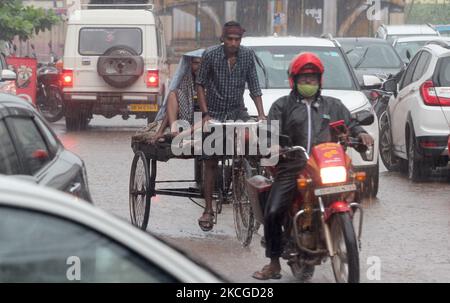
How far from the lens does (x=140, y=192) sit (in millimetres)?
10680

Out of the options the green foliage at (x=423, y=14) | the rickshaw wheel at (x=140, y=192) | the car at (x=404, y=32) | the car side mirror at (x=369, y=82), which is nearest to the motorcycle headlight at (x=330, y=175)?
the rickshaw wheel at (x=140, y=192)

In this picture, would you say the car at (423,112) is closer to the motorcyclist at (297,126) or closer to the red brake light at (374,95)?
the red brake light at (374,95)

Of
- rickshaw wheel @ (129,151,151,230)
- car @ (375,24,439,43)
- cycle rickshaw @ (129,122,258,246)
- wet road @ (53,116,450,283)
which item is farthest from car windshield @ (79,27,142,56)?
rickshaw wheel @ (129,151,151,230)

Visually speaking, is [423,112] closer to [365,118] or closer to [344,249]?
[365,118]

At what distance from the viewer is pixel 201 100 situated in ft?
34.2

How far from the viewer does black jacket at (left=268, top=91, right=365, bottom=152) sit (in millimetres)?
8234

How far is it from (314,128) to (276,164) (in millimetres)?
343

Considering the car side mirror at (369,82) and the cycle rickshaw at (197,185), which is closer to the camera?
the cycle rickshaw at (197,185)

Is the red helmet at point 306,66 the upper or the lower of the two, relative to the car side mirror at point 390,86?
upper

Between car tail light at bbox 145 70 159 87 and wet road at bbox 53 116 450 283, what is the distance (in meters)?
5.53

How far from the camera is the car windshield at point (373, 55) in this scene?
2445 cm

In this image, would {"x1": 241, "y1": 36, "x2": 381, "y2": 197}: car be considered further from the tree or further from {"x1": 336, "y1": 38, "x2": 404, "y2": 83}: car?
the tree

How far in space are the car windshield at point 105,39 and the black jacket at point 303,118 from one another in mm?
14930

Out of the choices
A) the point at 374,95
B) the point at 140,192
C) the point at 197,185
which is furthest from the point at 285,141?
the point at 374,95
